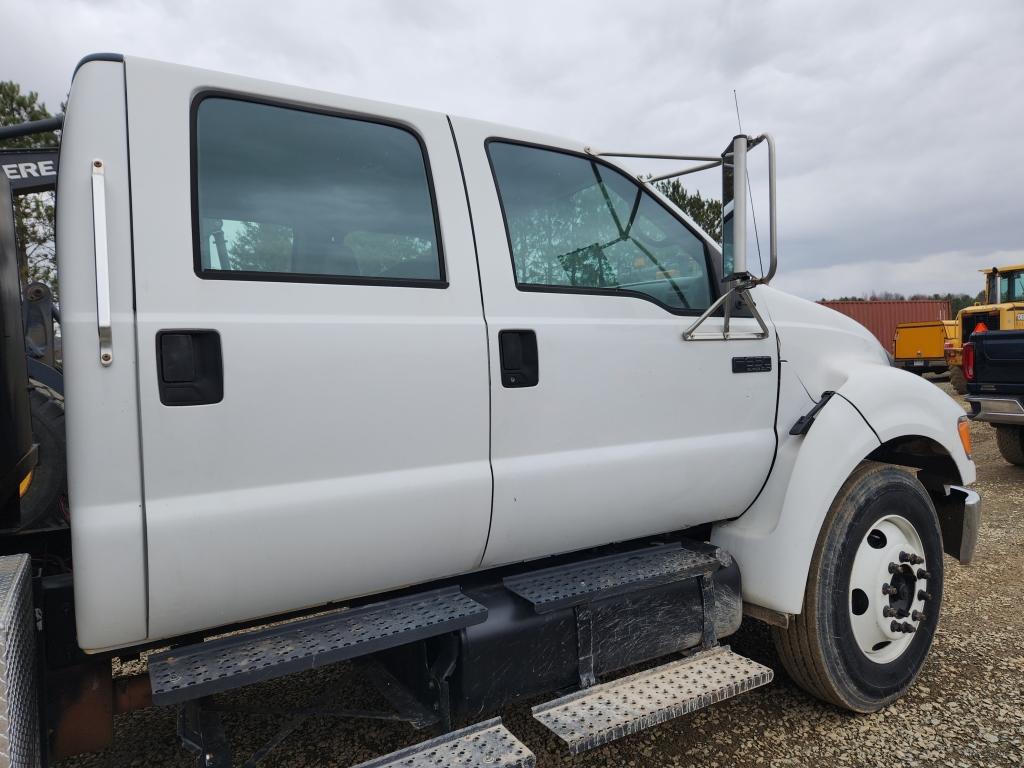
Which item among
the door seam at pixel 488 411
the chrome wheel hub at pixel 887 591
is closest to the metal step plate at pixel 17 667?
the door seam at pixel 488 411

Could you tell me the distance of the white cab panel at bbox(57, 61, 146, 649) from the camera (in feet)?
5.50

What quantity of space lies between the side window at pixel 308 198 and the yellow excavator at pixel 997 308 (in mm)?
15618

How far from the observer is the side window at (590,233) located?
2461 mm

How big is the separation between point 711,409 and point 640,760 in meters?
1.34

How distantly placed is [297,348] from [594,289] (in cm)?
106

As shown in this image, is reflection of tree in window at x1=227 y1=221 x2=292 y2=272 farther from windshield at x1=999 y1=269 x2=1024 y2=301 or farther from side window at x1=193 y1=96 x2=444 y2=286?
windshield at x1=999 y1=269 x2=1024 y2=301

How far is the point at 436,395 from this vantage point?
6.97ft

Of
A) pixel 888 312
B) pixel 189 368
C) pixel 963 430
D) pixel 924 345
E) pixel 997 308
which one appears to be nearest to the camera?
pixel 189 368

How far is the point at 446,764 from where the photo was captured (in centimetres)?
197

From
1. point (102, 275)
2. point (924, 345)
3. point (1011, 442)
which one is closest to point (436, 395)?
point (102, 275)

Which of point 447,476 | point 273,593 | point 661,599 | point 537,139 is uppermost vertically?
point 537,139

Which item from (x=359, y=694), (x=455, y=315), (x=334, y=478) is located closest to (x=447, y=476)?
(x=334, y=478)

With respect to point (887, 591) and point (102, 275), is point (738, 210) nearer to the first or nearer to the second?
point (887, 591)

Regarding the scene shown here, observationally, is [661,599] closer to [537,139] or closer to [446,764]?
[446,764]
